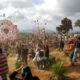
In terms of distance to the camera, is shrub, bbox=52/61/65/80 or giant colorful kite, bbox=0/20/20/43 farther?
giant colorful kite, bbox=0/20/20/43

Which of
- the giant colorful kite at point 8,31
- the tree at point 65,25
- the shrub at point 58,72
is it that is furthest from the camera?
the tree at point 65,25

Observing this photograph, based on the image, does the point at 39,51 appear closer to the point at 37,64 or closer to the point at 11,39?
the point at 37,64

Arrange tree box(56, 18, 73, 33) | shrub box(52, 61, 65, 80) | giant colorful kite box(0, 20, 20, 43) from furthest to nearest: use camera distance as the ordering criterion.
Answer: tree box(56, 18, 73, 33), giant colorful kite box(0, 20, 20, 43), shrub box(52, 61, 65, 80)

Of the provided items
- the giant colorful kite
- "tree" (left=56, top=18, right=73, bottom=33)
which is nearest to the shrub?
the giant colorful kite

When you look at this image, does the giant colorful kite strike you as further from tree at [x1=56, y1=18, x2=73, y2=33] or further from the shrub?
tree at [x1=56, y1=18, x2=73, y2=33]

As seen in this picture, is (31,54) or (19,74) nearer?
(19,74)

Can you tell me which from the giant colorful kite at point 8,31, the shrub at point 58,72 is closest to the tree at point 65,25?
the giant colorful kite at point 8,31

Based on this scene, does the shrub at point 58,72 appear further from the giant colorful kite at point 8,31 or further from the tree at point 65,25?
the tree at point 65,25

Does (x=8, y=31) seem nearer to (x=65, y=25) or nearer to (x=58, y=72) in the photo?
(x=58, y=72)

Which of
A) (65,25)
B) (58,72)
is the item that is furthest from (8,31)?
(65,25)

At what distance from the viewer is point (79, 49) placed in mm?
17953

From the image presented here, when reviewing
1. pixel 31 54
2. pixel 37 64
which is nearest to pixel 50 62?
pixel 37 64

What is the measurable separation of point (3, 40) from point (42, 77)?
54.5 ft

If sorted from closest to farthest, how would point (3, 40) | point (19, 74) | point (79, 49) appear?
point (19, 74), point (79, 49), point (3, 40)
